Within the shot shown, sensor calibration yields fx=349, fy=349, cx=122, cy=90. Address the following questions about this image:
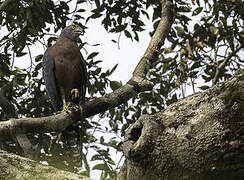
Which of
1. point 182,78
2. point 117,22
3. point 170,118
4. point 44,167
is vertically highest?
point 117,22

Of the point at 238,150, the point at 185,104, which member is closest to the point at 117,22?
the point at 185,104

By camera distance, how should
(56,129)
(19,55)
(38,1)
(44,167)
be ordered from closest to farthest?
1. (44,167)
2. (56,129)
3. (38,1)
4. (19,55)

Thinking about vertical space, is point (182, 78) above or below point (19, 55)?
below

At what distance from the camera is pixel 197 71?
403cm

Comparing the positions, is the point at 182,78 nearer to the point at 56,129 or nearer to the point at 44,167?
the point at 56,129

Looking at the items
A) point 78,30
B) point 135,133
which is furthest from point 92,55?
point 135,133

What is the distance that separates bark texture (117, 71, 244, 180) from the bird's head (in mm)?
3072

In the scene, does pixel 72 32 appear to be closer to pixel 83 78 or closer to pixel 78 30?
pixel 78 30

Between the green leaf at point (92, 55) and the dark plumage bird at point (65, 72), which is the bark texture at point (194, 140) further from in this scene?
the dark plumage bird at point (65, 72)

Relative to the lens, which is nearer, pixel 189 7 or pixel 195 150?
pixel 195 150

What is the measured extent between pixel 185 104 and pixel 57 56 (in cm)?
294

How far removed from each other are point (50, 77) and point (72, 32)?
0.69 m

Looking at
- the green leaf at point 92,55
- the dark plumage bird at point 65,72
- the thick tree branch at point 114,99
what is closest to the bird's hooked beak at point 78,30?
the dark plumage bird at point 65,72

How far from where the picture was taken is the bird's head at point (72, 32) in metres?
4.16
